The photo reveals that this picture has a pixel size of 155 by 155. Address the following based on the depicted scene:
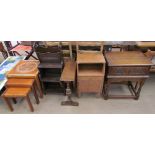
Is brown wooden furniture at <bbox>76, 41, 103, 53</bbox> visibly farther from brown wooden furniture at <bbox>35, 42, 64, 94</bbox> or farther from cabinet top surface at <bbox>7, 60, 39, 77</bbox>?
cabinet top surface at <bbox>7, 60, 39, 77</bbox>

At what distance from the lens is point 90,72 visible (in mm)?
1892

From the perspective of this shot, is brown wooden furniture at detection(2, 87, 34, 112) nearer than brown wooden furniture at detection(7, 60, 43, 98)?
Yes

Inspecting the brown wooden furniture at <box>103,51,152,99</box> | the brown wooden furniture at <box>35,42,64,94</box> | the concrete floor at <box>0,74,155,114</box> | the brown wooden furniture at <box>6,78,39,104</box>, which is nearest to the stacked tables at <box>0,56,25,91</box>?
the brown wooden furniture at <box>6,78,39,104</box>

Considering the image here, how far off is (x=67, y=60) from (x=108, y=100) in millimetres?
873

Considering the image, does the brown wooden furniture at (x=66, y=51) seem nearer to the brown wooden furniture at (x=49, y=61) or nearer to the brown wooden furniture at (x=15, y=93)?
the brown wooden furniture at (x=49, y=61)

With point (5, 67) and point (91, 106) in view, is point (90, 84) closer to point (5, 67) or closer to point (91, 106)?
point (91, 106)

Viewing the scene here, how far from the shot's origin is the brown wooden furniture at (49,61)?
1.80 m

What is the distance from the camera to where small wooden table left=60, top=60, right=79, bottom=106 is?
1.79 metres

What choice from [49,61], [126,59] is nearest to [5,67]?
[49,61]

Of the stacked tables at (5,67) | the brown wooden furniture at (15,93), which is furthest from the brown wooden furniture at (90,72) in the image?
the stacked tables at (5,67)

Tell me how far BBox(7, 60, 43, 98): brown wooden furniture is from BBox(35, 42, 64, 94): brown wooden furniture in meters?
0.08

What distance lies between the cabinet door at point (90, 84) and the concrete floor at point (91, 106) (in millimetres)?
208
